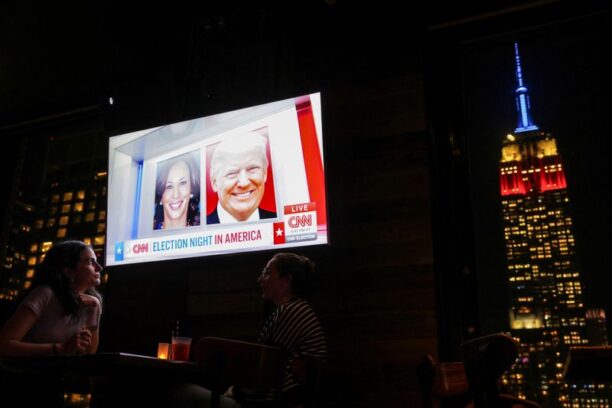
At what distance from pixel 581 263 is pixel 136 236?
10.2 ft

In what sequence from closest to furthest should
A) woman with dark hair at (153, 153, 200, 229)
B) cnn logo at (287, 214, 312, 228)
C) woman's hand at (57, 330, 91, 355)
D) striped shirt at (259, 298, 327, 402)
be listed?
woman's hand at (57, 330, 91, 355)
striped shirt at (259, 298, 327, 402)
cnn logo at (287, 214, 312, 228)
woman with dark hair at (153, 153, 200, 229)

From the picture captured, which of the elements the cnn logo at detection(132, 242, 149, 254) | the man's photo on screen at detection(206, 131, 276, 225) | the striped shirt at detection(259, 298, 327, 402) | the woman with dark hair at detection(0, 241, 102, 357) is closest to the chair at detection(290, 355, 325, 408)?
the striped shirt at detection(259, 298, 327, 402)

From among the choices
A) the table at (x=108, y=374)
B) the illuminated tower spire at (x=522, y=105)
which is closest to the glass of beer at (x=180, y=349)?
the table at (x=108, y=374)

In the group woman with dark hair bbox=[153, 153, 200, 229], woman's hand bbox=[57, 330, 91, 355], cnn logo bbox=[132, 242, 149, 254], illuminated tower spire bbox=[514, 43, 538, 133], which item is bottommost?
woman's hand bbox=[57, 330, 91, 355]

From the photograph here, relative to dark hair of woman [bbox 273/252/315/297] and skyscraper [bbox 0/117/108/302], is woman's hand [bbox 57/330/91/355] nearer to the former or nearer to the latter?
dark hair of woman [bbox 273/252/315/297]

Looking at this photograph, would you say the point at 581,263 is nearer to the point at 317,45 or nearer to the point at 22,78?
the point at 317,45

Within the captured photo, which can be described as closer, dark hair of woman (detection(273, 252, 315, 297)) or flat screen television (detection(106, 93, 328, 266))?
dark hair of woman (detection(273, 252, 315, 297))

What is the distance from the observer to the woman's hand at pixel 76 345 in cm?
195

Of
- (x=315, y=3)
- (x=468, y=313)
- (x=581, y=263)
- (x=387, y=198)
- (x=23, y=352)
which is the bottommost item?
(x=23, y=352)

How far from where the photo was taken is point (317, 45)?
3738 millimetres

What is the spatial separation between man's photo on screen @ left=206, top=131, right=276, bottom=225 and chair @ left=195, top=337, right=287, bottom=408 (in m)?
1.31

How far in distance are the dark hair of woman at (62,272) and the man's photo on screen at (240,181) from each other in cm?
98

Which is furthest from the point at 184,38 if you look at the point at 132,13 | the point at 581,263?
the point at 581,263

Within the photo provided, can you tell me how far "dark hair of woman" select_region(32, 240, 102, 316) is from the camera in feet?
7.56
